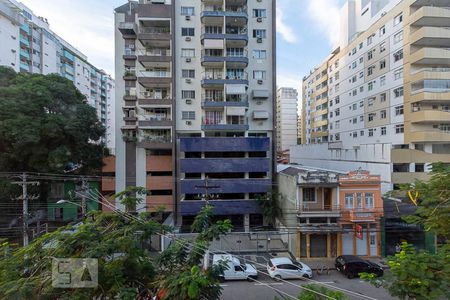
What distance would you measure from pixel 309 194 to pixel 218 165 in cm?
A: 767

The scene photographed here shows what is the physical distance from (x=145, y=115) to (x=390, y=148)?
22.4m

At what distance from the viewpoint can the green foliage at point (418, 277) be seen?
404 centimetres

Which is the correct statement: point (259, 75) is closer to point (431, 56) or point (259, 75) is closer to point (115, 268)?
point (431, 56)

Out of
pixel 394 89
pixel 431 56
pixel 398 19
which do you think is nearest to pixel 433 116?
pixel 394 89

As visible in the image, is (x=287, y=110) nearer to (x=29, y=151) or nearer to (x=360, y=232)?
(x=360, y=232)

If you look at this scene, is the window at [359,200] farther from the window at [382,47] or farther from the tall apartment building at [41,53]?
the tall apartment building at [41,53]

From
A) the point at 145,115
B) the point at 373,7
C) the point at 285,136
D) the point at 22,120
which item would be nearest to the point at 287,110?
the point at 285,136

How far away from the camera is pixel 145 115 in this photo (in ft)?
76.5

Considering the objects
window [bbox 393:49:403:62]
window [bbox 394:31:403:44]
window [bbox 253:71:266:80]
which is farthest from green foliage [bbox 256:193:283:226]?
window [bbox 394:31:403:44]

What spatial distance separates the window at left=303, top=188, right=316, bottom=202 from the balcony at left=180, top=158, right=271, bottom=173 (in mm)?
5147

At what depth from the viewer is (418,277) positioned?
4.20 metres

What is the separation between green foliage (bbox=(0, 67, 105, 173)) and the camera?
1756 cm

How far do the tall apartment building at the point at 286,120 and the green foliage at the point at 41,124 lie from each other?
170 ft

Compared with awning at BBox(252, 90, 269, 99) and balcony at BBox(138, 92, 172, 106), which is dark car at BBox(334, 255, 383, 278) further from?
balcony at BBox(138, 92, 172, 106)
